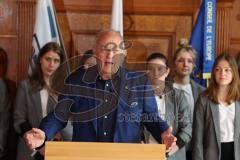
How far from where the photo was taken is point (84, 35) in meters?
3.79

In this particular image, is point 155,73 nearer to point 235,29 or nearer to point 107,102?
point 107,102


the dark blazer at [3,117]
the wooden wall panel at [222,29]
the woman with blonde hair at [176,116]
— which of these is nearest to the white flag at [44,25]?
the dark blazer at [3,117]

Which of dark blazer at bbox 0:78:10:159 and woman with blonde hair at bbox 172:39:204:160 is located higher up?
woman with blonde hair at bbox 172:39:204:160

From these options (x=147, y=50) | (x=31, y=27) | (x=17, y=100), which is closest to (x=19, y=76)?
(x=31, y=27)

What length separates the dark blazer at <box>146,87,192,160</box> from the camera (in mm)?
2510

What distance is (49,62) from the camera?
2824 mm

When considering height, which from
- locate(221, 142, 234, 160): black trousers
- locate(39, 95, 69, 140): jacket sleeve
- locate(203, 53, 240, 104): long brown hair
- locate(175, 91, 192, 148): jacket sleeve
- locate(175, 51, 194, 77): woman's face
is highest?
locate(175, 51, 194, 77): woman's face

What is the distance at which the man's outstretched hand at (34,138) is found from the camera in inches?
64.0

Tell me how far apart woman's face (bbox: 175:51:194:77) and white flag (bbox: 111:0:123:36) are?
2.21 feet

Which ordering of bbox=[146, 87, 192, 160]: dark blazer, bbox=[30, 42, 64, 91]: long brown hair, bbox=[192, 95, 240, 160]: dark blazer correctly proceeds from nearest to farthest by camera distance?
bbox=[146, 87, 192, 160]: dark blazer
bbox=[192, 95, 240, 160]: dark blazer
bbox=[30, 42, 64, 91]: long brown hair

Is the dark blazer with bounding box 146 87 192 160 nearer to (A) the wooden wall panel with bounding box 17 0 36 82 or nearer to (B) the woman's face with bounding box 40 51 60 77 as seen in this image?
(B) the woman's face with bounding box 40 51 60 77

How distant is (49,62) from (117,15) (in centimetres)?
90

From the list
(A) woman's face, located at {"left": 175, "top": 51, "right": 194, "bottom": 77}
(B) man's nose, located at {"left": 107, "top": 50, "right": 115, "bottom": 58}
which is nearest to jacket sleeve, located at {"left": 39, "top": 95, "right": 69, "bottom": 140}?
(B) man's nose, located at {"left": 107, "top": 50, "right": 115, "bottom": 58}

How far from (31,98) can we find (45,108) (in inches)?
4.6
